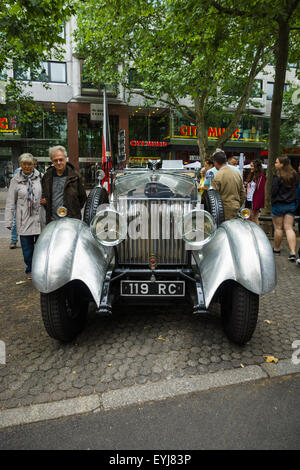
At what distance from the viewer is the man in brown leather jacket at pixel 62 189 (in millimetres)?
4348

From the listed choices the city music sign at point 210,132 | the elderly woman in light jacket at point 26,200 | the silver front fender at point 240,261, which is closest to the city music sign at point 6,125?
the city music sign at point 210,132

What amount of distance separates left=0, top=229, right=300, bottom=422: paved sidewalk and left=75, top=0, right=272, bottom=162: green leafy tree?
6.28m

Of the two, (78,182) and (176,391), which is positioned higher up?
(78,182)

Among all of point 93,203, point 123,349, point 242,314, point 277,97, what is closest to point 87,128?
point 277,97

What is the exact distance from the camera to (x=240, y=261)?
9.17 feet

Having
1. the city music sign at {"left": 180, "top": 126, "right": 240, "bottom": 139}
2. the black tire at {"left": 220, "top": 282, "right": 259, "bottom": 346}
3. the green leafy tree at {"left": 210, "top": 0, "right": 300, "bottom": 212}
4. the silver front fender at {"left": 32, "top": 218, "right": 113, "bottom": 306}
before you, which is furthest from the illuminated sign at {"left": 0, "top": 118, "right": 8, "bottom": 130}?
the black tire at {"left": 220, "top": 282, "right": 259, "bottom": 346}

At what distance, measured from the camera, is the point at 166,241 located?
340 centimetres

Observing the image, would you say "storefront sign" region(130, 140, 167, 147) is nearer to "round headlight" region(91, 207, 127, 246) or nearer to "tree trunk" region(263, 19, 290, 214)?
"tree trunk" region(263, 19, 290, 214)

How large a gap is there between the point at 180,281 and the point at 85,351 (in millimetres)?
1136

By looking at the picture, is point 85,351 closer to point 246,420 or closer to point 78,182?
point 246,420

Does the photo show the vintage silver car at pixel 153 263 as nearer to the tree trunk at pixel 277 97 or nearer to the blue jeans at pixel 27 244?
the blue jeans at pixel 27 244

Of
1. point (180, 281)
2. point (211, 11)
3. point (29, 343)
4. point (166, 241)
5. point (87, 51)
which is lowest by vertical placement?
point (29, 343)
